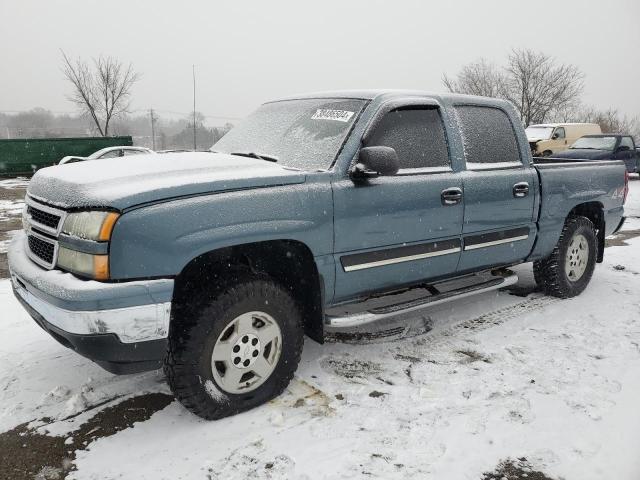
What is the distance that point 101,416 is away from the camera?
291 cm

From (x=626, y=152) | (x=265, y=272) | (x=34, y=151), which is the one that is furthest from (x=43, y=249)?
(x=34, y=151)

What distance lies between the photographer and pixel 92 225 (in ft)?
7.98

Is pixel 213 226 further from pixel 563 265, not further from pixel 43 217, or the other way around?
pixel 563 265

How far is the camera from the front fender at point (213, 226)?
2.43m

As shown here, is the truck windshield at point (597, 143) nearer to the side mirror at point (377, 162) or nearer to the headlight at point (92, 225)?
the side mirror at point (377, 162)

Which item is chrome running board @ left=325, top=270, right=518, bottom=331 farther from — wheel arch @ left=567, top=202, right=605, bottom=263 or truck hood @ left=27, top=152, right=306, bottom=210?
wheel arch @ left=567, top=202, right=605, bottom=263

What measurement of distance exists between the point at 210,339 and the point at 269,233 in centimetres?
63

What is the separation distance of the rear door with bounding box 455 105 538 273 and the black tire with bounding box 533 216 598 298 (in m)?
0.54

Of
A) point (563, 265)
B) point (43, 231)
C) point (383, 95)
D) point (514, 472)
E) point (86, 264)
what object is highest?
point (383, 95)

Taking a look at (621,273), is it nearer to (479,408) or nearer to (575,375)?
(575,375)

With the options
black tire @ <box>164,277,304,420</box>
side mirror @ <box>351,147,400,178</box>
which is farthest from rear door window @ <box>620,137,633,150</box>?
black tire @ <box>164,277,304,420</box>

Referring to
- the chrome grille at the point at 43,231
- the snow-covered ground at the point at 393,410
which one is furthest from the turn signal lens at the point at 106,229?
the snow-covered ground at the point at 393,410

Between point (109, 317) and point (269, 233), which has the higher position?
point (269, 233)

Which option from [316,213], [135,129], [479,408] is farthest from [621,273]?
[135,129]
